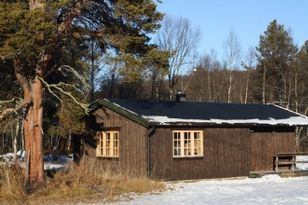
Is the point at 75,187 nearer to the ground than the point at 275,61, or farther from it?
nearer to the ground

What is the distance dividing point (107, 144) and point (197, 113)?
4.82 metres

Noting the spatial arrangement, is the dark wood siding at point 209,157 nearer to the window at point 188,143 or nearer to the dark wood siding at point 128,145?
the window at point 188,143

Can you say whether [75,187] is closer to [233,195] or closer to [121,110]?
[233,195]

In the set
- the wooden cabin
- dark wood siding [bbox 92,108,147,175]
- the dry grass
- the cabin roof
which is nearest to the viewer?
the dry grass

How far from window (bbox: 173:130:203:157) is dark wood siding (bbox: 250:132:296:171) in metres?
3.91

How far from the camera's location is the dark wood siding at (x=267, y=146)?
28812mm

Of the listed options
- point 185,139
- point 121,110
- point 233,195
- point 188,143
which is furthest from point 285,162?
point 233,195

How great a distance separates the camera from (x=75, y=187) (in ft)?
59.4

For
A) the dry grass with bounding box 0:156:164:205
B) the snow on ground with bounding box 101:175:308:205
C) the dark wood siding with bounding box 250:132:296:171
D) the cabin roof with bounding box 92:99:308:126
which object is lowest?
the snow on ground with bounding box 101:175:308:205

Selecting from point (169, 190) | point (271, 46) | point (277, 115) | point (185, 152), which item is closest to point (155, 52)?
point (169, 190)

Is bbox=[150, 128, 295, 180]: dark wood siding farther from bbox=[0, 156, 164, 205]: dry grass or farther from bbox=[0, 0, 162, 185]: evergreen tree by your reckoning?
bbox=[0, 0, 162, 185]: evergreen tree

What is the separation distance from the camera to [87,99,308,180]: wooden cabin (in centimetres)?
2461

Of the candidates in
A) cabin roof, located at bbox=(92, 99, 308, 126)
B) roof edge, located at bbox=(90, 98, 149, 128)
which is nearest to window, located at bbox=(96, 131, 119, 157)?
roof edge, located at bbox=(90, 98, 149, 128)

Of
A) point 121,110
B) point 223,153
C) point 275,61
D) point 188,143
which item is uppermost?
point 275,61
